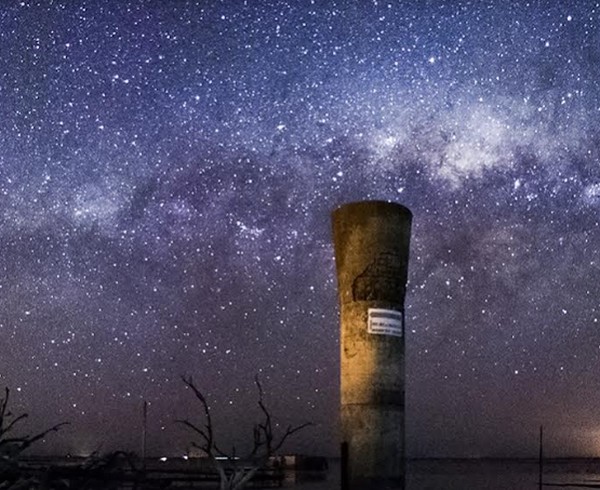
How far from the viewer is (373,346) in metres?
12.9

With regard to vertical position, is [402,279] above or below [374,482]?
above

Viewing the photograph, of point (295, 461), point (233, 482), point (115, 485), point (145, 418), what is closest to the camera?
point (115, 485)

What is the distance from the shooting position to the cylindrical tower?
12.9m

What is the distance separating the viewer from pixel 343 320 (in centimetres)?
1339

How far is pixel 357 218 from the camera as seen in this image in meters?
13.1

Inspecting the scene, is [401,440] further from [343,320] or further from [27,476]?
[27,476]

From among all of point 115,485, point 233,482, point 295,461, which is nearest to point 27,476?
point 115,485

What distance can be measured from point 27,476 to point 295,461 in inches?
4922

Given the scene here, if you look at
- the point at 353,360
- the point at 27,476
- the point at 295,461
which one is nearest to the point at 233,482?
the point at 27,476

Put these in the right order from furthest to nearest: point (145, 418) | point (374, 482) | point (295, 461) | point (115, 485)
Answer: point (295, 461)
point (145, 418)
point (374, 482)
point (115, 485)

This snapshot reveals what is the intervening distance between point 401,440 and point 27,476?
823 centimetres

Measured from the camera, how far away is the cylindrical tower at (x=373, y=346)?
12.9 m

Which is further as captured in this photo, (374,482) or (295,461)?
(295,461)

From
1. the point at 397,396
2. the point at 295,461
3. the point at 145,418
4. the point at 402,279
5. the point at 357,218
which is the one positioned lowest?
the point at 295,461
